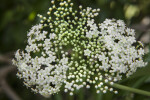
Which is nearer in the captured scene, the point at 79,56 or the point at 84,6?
the point at 79,56

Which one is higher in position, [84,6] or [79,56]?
[84,6]

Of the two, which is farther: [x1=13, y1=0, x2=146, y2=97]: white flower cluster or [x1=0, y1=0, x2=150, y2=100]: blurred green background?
[x1=0, y1=0, x2=150, y2=100]: blurred green background

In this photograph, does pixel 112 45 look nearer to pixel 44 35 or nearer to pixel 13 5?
pixel 44 35

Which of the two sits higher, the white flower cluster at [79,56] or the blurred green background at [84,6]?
the blurred green background at [84,6]

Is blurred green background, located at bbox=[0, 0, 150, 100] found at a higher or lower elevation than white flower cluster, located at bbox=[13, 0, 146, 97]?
higher

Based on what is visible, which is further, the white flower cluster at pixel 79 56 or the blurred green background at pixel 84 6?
the blurred green background at pixel 84 6
